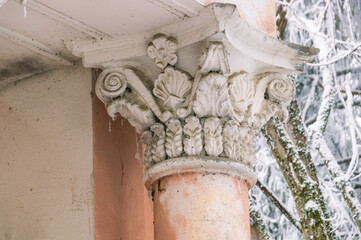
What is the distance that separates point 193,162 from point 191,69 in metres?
0.44

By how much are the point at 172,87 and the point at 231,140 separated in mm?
362

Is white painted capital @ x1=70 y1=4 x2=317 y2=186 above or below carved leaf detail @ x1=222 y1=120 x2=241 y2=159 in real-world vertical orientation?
above

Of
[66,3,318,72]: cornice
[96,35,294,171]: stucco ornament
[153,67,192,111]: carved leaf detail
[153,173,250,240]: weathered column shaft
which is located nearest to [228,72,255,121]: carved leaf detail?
[96,35,294,171]: stucco ornament

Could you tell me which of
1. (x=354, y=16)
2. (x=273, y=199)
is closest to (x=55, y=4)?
(x=273, y=199)

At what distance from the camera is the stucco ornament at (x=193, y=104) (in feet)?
14.2

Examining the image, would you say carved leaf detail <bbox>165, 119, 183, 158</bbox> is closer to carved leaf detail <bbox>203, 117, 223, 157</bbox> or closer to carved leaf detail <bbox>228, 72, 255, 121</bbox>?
carved leaf detail <bbox>203, 117, 223, 157</bbox>

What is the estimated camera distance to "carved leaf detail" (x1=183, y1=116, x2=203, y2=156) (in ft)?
14.2

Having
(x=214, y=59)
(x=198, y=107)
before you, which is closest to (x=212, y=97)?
(x=198, y=107)

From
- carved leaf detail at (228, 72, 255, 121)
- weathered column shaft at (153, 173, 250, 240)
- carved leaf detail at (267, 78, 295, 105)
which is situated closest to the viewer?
weathered column shaft at (153, 173, 250, 240)

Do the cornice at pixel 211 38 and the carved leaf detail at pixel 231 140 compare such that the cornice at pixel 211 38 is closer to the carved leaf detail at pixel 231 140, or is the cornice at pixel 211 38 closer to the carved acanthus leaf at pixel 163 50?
the carved acanthus leaf at pixel 163 50

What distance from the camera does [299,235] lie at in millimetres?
9375

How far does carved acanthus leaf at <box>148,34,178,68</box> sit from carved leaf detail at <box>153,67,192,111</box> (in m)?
0.04

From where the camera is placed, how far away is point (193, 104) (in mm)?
4348

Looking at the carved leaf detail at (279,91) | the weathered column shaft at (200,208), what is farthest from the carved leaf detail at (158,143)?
the carved leaf detail at (279,91)
